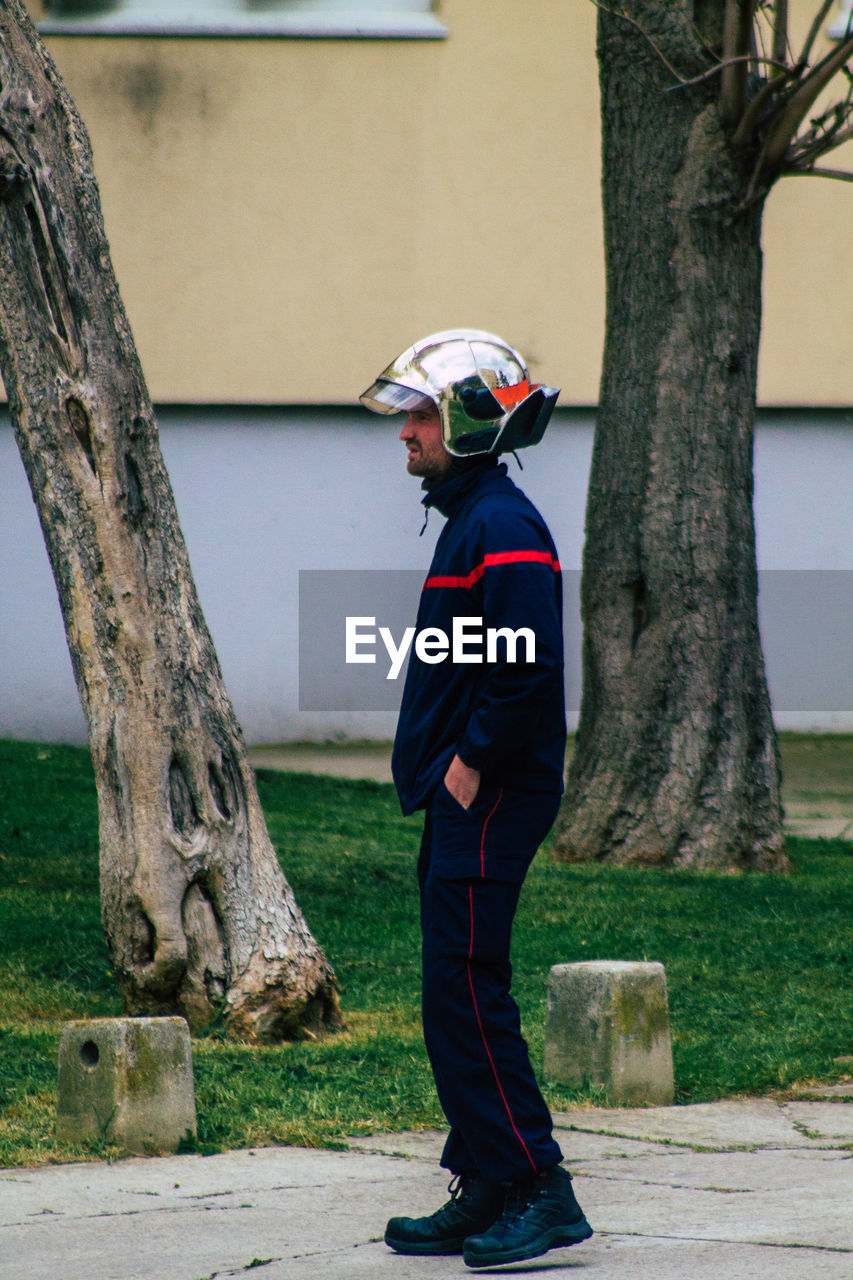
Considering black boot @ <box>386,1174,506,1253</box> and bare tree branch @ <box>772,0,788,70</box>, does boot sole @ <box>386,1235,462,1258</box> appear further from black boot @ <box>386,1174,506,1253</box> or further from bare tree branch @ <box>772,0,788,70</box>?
bare tree branch @ <box>772,0,788,70</box>

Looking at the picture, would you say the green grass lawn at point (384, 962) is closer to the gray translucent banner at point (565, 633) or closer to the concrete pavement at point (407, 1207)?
the concrete pavement at point (407, 1207)

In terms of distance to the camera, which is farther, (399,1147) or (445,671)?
(399,1147)

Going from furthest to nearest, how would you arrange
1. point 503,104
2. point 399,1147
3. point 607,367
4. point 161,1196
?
1. point 503,104
2. point 607,367
3. point 399,1147
4. point 161,1196

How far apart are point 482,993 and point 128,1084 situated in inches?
52.7

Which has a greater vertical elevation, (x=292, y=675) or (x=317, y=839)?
(x=292, y=675)

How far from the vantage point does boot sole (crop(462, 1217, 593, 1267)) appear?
3734 millimetres

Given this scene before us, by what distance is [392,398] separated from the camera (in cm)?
410

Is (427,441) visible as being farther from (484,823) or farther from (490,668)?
(484,823)

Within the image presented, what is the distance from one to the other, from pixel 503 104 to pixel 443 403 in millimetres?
12689

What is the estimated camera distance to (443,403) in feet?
13.2

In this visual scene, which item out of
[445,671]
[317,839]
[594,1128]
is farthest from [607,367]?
[445,671]

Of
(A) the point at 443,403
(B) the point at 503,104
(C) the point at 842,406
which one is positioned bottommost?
(A) the point at 443,403

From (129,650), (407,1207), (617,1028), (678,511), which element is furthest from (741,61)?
(407,1207)

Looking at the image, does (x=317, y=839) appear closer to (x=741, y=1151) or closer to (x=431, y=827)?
(x=741, y=1151)
